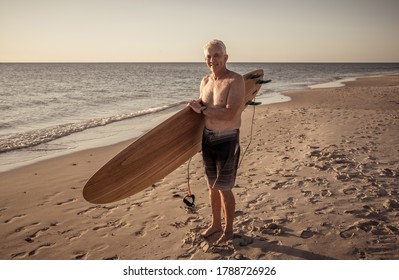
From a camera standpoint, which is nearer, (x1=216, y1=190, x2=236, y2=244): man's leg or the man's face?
the man's face

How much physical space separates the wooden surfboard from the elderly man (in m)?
0.42

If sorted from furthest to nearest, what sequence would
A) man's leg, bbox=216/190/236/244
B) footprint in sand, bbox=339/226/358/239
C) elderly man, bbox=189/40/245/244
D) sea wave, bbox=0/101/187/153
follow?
1. sea wave, bbox=0/101/187/153
2. footprint in sand, bbox=339/226/358/239
3. man's leg, bbox=216/190/236/244
4. elderly man, bbox=189/40/245/244

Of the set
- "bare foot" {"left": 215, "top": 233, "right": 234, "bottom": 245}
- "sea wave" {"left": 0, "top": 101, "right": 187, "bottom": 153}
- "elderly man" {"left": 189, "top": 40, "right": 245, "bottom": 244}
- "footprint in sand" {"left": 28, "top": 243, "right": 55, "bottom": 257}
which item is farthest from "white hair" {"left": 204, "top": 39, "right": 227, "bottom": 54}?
"sea wave" {"left": 0, "top": 101, "right": 187, "bottom": 153}

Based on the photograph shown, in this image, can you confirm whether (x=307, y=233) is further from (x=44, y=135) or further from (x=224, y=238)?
(x=44, y=135)

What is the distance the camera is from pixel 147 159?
121 inches

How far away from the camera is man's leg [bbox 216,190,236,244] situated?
2.79 m

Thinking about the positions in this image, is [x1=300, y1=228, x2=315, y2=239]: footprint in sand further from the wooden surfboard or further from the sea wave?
the sea wave

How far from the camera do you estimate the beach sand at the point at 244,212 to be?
2873mm

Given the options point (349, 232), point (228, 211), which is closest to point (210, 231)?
point (228, 211)

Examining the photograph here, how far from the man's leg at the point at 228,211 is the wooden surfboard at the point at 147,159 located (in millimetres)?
800

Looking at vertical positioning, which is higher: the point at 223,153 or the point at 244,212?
the point at 223,153

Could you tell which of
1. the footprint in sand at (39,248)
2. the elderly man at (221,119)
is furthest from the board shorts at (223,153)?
the footprint in sand at (39,248)

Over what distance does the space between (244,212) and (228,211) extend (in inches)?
31.2
